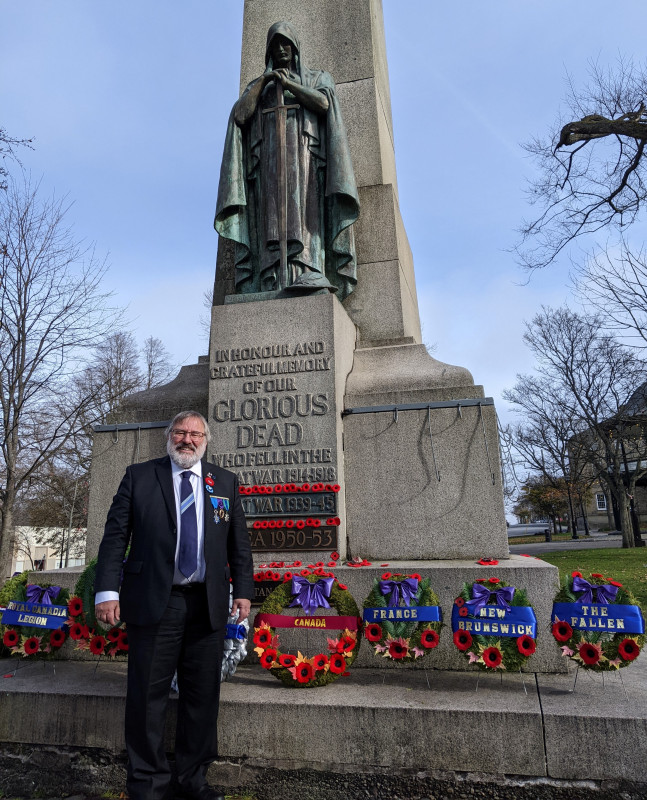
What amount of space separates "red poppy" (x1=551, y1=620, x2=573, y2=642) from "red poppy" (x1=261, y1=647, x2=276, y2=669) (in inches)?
70.0

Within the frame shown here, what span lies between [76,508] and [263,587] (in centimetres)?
2282

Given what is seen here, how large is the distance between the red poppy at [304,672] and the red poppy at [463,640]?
0.94 meters

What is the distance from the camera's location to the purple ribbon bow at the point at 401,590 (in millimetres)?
4008

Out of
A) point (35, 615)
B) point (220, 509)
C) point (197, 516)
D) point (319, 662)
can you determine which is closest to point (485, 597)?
point (319, 662)

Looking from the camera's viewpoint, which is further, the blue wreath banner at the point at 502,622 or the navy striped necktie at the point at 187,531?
the blue wreath banner at the point at 502,622

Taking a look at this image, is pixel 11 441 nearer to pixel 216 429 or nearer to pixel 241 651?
pixel 216 429

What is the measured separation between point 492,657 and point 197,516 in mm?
1993

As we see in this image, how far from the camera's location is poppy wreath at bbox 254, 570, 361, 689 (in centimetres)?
386

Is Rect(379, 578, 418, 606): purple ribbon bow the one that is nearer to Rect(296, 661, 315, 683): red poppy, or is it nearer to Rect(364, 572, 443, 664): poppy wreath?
Rect(364, 572, 443, 664): poppy wreath

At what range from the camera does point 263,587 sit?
4.80m

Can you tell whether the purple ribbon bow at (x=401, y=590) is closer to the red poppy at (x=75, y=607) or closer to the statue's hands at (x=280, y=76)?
the red poppy at (x=75, y=607)

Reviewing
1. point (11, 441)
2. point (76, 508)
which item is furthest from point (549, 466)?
point (11, 441)

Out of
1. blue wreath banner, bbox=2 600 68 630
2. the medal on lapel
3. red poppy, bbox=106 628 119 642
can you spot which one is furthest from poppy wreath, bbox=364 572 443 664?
blue wreath banner, bbox=2 600 68 630

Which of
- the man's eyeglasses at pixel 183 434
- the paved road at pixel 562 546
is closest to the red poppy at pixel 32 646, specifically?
the man's eyeglasses at pixel 183 434
